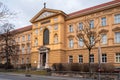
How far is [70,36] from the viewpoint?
47.3 meters

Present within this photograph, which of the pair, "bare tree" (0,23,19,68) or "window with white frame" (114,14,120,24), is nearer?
"window with white frame" (114,14,120,24)

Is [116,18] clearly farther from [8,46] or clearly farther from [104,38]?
[8,46]

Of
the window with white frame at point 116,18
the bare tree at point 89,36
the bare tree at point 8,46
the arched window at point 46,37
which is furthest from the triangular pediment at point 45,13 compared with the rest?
the window with white frame at point 116,18

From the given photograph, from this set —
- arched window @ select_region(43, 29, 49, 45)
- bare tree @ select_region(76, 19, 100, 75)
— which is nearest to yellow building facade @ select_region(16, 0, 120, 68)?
arched window @ select_region(43, 29, 49, 45)

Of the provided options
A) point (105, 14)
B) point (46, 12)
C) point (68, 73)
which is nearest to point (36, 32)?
point (46, 12)

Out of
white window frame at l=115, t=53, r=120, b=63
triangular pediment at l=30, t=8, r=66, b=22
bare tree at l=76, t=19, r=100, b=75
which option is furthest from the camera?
triangular pediment at l=30, t=8, r=66, b=22

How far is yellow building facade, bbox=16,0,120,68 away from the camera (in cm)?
3931

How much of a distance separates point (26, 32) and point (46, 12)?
43.7 feet

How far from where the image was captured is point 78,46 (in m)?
45.2

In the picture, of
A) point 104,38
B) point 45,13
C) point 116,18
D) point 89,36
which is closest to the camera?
point 89,36

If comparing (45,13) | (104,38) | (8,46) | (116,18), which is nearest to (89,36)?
(104,38)

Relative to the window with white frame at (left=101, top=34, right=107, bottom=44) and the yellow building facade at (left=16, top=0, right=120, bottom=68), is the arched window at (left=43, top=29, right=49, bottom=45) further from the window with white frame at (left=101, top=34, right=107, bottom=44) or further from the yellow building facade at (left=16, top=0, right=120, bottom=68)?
the window with white frame at (left=101, top=34, right=107, bottom=44)

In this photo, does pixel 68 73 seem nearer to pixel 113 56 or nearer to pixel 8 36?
pixel 113 56

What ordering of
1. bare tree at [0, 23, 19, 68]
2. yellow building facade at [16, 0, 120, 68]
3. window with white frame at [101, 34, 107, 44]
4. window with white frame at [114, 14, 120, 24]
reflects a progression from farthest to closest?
bare tree at [0, 23, 19, 68]
window with white frame at [101, 34, 107, 44]
yellow building facade at [16, 0, 120, 68]
window with white frame at [114, 14, 120, 24]
